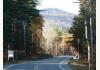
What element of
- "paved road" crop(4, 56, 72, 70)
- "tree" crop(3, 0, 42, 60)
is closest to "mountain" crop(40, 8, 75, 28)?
"tree" crop(3, 0, 42, 60)

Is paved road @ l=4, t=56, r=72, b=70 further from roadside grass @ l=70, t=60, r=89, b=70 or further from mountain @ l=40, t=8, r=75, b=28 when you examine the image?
mountain @ l=40, t=8, r=75, b=28

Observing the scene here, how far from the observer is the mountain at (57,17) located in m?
2.47

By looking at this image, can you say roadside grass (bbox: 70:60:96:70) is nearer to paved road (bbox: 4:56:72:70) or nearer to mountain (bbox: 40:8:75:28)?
paved road (bbox: 4:56:72:70)

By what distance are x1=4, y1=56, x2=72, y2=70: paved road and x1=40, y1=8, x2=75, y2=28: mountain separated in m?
0.31

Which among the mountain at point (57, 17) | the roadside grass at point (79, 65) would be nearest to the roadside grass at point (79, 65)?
the roadside grass at point (79, 65)

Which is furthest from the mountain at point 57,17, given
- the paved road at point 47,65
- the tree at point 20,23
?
the paved road at point 47,65

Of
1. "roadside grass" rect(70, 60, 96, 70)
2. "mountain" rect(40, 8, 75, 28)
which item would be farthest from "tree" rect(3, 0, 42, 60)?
"roadside grass" rect(70, 60, 96, 70)

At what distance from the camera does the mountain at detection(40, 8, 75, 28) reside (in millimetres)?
2469

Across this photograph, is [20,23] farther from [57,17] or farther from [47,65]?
[47,65]

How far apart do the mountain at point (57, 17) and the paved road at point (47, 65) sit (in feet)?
1.01

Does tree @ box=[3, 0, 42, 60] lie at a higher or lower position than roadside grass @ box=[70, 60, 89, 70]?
higher

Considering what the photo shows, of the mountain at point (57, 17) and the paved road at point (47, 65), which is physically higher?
the mountain at point (57, 17)

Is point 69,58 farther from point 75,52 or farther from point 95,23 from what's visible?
point 95,23

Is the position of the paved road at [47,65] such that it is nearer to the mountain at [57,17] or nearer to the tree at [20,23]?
the tree at [20,23]
